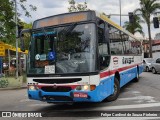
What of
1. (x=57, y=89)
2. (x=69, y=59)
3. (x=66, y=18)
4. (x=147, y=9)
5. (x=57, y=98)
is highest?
(x=147, y=9)

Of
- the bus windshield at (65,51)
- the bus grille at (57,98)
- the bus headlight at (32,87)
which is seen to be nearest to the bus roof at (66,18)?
the bus windshield at (65,51)

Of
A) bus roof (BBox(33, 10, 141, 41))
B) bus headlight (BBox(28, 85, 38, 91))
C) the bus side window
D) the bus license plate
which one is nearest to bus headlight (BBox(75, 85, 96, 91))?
the bus license plate

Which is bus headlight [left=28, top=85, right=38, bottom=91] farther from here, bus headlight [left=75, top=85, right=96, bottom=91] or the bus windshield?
bus headlight [left=75, top=85, right=96, bottom=91]

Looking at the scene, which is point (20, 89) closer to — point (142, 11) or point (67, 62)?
point (67, 62)

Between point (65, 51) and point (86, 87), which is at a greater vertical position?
point (65, 51)

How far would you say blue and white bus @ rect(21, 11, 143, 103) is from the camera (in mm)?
8969

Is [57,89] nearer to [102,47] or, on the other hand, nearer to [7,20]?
[102,47]

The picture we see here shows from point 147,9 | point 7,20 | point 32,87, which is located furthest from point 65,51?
point 147,9

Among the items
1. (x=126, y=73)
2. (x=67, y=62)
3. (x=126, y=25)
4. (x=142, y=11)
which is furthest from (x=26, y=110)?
(x=126, y=25)

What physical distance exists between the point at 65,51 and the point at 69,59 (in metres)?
0.30

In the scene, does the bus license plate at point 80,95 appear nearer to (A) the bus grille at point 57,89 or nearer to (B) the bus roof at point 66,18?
(A) the bus grille at point 57,89

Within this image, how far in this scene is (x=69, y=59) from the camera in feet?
30.2

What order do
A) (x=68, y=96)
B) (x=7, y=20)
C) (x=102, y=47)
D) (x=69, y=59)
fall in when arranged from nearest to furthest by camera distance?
(x=68, y=96) < (x=69, y=59) < (x=102, y=47) < (x=7, y=20)

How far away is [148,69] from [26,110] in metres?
23.7
